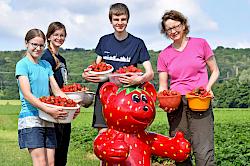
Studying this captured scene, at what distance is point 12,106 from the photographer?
3262 cm

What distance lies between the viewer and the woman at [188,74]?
5.05 meters

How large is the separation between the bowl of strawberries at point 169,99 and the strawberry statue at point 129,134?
8cm

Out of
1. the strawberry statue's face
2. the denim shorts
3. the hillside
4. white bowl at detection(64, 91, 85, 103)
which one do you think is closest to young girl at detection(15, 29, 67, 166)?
the denim shorts

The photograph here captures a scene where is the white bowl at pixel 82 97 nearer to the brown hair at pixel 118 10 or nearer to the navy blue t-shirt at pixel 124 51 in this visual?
the navy blue t-shirt at pixel 124 51

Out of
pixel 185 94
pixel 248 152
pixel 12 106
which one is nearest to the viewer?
pixel 185 94

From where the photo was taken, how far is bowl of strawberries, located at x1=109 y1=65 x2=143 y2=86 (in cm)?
474

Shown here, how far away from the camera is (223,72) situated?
44969mm

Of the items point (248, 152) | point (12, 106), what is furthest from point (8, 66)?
point (248, 152)

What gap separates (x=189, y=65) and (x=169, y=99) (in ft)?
1.21

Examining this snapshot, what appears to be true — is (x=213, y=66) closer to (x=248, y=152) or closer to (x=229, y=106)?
(x=248, y=152)

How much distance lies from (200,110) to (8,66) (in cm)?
3639

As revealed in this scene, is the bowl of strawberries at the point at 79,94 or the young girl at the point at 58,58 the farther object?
the young girl at the point at 58,58

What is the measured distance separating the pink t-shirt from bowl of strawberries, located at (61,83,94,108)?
799mm

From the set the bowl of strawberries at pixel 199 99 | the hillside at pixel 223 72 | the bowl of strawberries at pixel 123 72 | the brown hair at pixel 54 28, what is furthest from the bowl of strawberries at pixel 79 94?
the hillside at pixel 223 72
